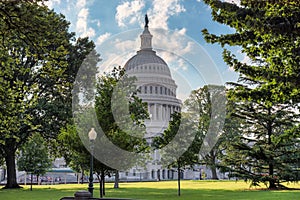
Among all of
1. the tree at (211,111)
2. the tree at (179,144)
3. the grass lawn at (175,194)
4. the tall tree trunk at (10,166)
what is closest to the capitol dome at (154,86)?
the tree at (211,111)

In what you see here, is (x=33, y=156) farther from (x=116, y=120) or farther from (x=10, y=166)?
(x=116, y=120)

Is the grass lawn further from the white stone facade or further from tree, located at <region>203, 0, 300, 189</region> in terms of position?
the white stone facade

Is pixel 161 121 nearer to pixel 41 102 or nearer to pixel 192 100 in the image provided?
pixel 192 100

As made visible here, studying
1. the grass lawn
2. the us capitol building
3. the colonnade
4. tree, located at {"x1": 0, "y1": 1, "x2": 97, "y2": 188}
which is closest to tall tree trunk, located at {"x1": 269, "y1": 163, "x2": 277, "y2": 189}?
the grass lawn

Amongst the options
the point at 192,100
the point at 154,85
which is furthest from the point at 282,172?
the point at 154,85

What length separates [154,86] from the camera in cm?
11888

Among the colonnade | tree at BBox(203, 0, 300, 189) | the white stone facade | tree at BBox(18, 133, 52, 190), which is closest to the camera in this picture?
tree at BBox(203, 0, 300, 189)

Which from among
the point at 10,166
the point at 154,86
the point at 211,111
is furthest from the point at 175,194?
the point at 154,86

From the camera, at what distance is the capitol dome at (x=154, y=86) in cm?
11197

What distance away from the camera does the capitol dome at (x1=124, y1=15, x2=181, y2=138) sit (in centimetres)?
11197

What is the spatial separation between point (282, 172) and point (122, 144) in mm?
16090

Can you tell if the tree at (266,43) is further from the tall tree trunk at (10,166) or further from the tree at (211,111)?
the tree at (211,111)

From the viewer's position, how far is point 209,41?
17156mm

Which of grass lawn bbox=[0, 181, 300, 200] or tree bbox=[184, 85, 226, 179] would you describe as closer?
grass lawn bbox=[0, 181, 300, 200]
